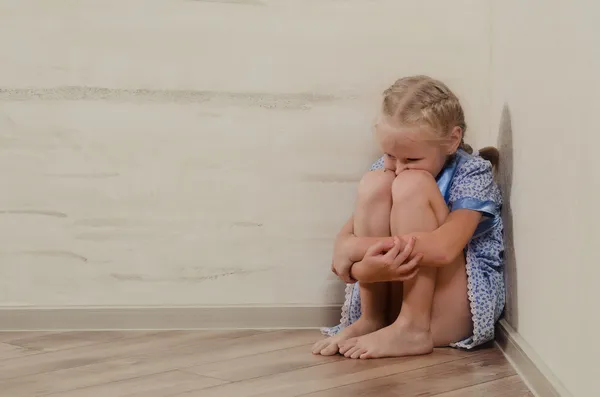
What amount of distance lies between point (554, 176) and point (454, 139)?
0.41 meters

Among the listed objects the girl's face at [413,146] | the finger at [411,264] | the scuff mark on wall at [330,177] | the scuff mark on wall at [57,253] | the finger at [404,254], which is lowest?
the scuff mark on wall at [57,253]

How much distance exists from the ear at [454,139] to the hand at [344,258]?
0.26m

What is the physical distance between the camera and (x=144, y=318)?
187 cm

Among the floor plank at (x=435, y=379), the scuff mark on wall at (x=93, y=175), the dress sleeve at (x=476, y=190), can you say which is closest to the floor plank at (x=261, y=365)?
the floor plank at (x=435, y=379)

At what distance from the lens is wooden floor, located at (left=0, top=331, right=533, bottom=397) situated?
1.38 metres

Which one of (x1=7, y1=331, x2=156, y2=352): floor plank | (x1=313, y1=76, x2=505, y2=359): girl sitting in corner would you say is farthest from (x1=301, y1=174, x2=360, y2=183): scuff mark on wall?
(x1=7, y1=331, x2=156, y2=352): floor plank

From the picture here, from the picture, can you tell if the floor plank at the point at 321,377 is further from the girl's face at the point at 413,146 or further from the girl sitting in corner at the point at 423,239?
the girl's face at the point at 413,146

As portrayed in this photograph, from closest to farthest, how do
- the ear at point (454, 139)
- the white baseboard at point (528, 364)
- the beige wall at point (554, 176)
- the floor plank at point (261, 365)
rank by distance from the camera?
the beige wall at point (554, 176), the white baseboard at point (528, 364), the floor plank at point (261, 365), the ear at point (454, 139)

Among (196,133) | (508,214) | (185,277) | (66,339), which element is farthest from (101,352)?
(508,214)

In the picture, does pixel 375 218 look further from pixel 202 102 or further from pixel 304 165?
pixel 202 102

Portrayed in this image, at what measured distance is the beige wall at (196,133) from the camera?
1.83 metres

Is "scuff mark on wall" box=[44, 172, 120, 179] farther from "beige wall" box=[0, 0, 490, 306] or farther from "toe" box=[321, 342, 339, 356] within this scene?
"toe" box=[321, 342, 339, 356]

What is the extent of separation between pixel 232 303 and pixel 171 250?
0.57 ft

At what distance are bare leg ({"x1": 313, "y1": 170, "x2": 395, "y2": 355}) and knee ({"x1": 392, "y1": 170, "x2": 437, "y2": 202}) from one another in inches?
1.4
